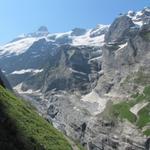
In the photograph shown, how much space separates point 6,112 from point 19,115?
2.13 meters

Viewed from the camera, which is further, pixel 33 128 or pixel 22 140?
pixel 33 128

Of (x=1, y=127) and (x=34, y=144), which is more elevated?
(x=1, y=127)

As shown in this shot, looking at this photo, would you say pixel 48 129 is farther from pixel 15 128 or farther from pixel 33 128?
pixel 15 128

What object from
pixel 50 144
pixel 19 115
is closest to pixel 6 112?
pixel 19 115

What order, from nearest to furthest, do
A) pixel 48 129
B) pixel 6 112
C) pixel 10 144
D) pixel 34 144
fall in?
pixel 10 144, pixel 34 144, pixel 6 112, pixel 48 129

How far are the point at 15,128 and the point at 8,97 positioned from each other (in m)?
8.63

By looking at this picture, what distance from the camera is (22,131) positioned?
36531 mm

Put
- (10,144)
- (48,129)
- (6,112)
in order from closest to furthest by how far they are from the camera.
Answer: (10,144) < (6,112) < (48,129)

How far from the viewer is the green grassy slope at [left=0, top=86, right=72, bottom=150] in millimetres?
34406

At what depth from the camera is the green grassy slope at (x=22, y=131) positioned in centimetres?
3441

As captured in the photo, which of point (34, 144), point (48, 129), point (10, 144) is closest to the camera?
point (10, 144)

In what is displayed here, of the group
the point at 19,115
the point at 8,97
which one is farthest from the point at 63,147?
the point at 8,97

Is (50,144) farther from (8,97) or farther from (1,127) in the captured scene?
(8,97)

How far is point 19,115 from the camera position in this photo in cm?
4028
